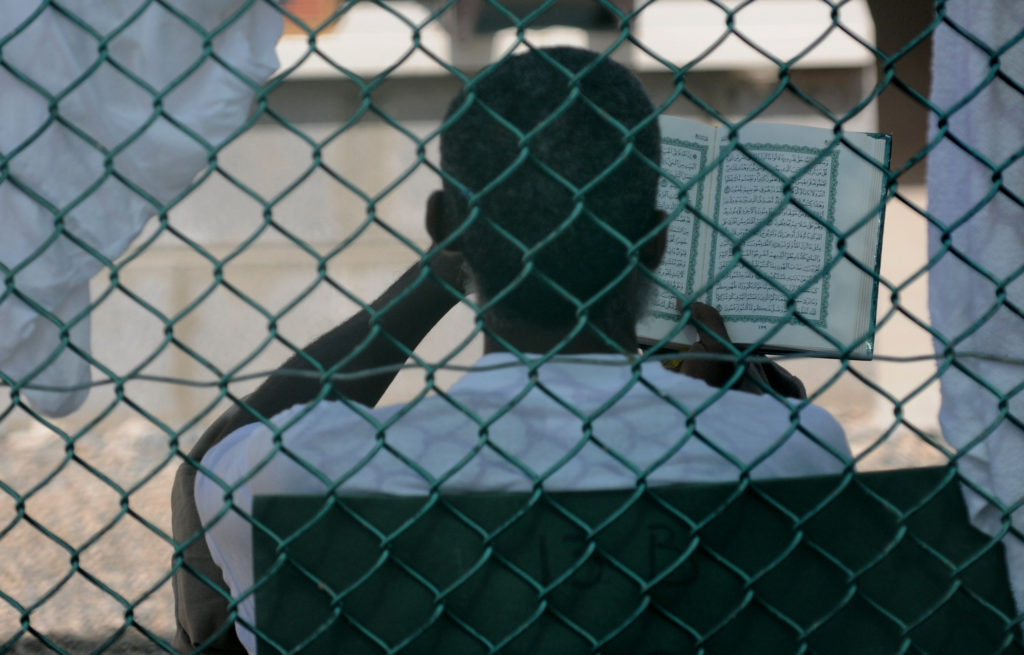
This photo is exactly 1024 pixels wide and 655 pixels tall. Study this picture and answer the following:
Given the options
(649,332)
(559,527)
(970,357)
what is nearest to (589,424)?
(559,527)

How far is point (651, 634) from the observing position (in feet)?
4.78

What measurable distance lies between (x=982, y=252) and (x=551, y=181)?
0.60 m

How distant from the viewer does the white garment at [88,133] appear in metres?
1.39

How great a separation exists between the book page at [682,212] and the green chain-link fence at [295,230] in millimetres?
107

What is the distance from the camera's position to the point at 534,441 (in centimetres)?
145

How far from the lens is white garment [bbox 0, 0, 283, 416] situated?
1.39 m

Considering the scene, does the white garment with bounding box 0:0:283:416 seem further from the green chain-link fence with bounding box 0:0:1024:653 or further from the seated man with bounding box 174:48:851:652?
the seated man with bounding box 174:48:851:652

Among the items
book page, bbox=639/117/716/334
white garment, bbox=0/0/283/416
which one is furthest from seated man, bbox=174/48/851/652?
white garment, bbox=0/0/283/416

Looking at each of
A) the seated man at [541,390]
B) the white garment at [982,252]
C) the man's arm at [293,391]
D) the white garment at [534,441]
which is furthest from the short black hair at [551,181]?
the white garment at [982,252]

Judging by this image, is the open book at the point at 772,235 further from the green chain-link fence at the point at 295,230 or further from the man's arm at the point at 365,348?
the man's arm at the point at 365,348

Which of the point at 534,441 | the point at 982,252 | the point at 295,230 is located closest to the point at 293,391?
the point at 534,441

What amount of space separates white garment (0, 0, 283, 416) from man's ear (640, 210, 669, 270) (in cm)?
59

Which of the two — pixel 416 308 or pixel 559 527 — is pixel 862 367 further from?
pixel 559 527

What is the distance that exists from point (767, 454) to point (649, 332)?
1.30ft
